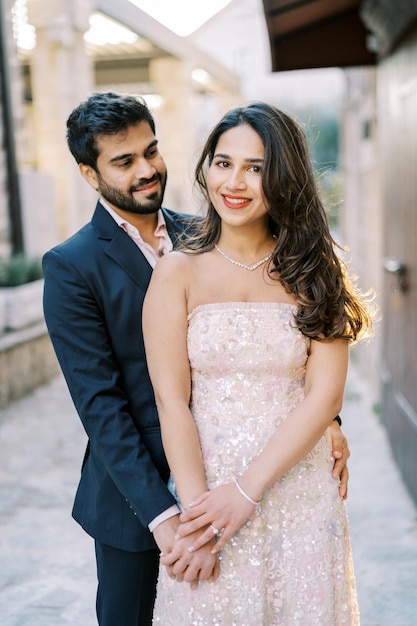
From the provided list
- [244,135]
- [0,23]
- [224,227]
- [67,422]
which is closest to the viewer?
[244,135]

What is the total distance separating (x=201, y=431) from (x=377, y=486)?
120 inches

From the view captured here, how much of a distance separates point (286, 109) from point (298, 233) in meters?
0.36

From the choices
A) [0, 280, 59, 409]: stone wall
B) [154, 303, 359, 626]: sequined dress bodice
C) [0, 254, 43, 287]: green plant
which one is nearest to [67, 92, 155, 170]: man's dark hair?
[154, 303, 359, 626]: sequined dress bodice

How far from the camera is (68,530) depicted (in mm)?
A: 4074

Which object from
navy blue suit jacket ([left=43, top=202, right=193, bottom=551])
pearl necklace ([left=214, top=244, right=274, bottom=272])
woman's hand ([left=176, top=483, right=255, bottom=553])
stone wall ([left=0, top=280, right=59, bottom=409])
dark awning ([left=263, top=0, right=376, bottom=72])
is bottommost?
stone wall ([left=0, top=280, right=59, bottom=409])

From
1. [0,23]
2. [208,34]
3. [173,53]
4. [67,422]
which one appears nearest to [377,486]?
[67,422]

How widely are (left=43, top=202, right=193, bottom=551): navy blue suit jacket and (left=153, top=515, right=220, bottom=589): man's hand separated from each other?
0.05 m

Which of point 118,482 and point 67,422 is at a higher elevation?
point 118,482

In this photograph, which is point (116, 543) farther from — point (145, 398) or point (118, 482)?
point (145, 398)

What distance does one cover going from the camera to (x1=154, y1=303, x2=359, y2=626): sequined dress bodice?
1838 mm

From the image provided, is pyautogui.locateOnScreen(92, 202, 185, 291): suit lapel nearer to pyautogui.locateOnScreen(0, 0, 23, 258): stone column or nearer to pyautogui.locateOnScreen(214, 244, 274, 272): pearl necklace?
pyautogui.locateOnScreen(214, 244, 274, 272): pearl necklace

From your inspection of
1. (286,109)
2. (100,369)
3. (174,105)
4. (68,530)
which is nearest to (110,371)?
(100,369)

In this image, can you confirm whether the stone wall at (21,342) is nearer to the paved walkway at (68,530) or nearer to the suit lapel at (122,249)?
the paved walkway at (68,530)

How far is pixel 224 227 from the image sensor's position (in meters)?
1.96
